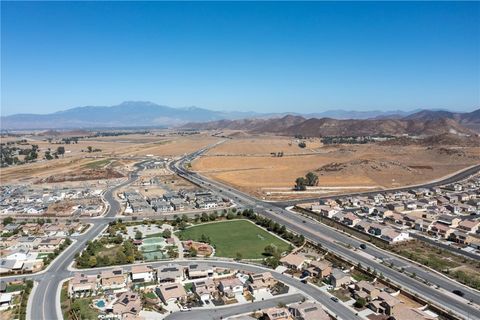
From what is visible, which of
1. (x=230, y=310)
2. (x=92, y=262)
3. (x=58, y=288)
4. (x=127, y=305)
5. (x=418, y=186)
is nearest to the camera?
(x=127, y=305)

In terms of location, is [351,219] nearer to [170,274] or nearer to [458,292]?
[458,292]

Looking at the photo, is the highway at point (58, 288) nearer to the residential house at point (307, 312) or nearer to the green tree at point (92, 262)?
the green tree at point (92, 262)

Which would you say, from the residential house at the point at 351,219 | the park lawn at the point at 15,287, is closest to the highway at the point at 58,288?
the park lawn at the point at 15,287

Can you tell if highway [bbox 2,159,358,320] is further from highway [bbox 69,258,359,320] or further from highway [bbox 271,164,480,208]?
highway [bbox 271,164,480,208]

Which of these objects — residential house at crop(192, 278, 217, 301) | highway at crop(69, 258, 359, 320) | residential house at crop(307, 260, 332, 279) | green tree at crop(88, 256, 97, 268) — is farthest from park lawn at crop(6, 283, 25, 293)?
residential house at crop(307, 260, 332, 279)

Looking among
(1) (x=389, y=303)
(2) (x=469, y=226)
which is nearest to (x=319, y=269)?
(1) (x=389, y=303)
